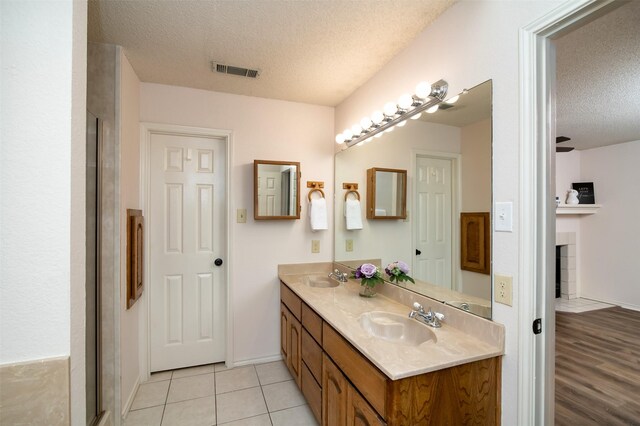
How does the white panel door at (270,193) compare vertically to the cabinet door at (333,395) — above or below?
above

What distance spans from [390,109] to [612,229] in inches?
198

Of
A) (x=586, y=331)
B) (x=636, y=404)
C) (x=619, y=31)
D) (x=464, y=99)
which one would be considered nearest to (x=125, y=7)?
(x=464, y=99)

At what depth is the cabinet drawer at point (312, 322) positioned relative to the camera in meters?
1.78

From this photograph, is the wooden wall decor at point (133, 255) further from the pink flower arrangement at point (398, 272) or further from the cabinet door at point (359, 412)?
the pink flower arrangement at point (398, 272)

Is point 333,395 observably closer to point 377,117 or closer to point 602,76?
point 377,117

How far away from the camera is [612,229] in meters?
4.67

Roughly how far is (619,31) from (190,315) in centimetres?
359

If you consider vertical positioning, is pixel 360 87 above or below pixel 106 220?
above

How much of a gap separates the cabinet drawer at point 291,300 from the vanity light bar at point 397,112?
1336mm

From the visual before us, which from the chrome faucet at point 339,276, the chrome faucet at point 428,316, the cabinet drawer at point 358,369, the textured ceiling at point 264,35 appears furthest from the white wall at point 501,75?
the chrome faucet at point 339,276

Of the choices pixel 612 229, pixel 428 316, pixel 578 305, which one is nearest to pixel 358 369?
pixel 428 316

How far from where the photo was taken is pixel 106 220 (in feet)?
6.12

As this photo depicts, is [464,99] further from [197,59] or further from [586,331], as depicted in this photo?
[586,331]

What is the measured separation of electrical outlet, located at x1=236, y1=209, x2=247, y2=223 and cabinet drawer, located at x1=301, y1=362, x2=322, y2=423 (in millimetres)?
1261
